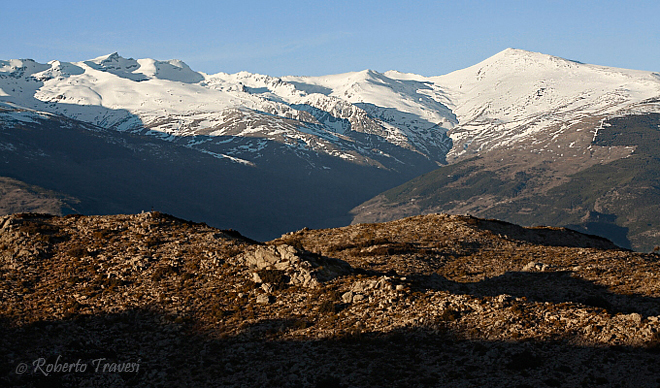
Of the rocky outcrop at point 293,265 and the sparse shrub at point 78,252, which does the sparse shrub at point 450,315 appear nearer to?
the rocky outcrop at point 293,265

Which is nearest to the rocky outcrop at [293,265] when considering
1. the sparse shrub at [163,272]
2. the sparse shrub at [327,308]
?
the sparse shrub at [327,308]

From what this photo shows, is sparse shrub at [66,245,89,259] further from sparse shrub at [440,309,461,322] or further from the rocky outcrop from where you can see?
sparse shrub at [440,309,461,322]

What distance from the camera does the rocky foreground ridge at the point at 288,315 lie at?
34.3 m

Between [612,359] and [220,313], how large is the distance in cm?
2383

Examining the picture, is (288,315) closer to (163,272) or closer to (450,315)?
(450,315)

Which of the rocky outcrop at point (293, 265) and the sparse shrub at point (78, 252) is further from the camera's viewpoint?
the sparse shrub at point (78, 252)

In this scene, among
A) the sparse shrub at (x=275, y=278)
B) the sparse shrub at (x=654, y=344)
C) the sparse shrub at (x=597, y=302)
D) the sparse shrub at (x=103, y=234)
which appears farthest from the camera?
the sparse shrub at (x=103, y=234)

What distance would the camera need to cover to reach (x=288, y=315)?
41.8 m

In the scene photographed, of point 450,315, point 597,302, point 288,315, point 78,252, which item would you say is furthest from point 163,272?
point 597,302

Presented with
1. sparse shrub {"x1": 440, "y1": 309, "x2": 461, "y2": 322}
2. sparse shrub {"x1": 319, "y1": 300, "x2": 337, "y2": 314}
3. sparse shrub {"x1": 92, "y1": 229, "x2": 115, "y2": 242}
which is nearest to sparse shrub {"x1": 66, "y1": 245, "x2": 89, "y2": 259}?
sparse shrub {"x1": 92, "y1": 229, "x2": 115, "y2": 242}

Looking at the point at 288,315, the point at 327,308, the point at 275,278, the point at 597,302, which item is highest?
the point at 275,278

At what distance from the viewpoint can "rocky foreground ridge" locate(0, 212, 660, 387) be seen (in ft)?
113

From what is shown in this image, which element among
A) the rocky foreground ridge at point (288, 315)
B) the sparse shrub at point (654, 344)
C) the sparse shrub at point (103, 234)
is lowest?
the rocky foreground ridge at point (288, 315)

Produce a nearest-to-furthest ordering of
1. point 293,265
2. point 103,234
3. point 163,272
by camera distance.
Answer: point 293,265, point 163,272, point 103,234
